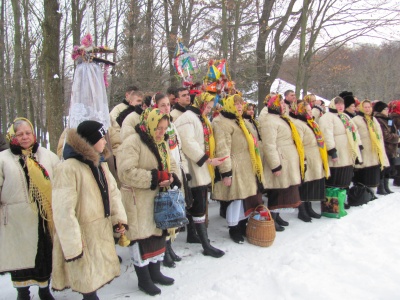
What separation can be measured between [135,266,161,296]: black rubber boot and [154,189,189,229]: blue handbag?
50 cm

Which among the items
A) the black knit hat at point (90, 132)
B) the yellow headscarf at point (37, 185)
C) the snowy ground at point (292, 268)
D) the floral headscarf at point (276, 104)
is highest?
the floral headscarf at point (276, 104)

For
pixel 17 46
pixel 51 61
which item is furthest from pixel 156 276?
pixel 17 46

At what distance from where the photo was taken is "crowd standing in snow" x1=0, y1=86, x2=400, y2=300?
9.18 ft

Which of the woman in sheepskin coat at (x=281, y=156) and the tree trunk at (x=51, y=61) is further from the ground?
the tree trunk at (x=51, y=61)

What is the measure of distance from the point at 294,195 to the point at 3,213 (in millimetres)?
4034

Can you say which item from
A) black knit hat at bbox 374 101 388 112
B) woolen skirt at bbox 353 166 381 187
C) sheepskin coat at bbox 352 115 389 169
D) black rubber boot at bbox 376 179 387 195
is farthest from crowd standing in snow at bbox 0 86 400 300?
black knit hat at bbox 374 101 388 112

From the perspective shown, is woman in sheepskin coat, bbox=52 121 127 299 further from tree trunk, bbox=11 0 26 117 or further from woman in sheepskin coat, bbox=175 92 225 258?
tree trunk, bbox=11 0 26 117

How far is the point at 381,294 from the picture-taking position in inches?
130

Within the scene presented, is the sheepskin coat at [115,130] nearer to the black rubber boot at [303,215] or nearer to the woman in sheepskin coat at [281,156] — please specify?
the woman in sheepskin coat at [281,156]

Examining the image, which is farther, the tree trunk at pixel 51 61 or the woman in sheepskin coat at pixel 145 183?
the tree trunk at pixel 51 61

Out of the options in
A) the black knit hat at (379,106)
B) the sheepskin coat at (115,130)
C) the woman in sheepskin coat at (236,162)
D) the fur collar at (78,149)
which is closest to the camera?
the fur collar at (78,149)

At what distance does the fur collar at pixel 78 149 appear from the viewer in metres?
2.75

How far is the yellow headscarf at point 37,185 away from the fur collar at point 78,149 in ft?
1.79

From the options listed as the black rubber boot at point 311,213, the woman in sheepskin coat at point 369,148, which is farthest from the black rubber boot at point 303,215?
the woman in sheepskin coat at point 369,148
